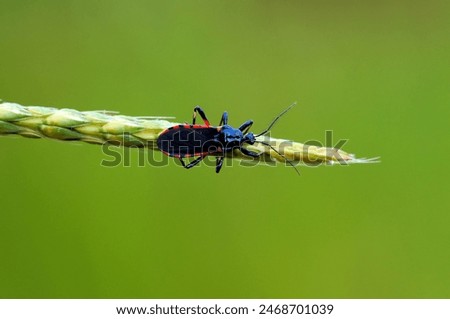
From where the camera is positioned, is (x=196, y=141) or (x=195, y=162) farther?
(x=195, y=162)

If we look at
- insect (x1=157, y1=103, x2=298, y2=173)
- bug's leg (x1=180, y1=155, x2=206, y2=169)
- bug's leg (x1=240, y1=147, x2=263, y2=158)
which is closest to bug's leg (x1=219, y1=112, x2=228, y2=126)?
insect (x1=157, y1=103, x2=298, y2=173)

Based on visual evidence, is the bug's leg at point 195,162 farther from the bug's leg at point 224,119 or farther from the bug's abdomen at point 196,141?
the bug's leg at point 224,119

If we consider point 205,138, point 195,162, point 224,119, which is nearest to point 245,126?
point 224,119

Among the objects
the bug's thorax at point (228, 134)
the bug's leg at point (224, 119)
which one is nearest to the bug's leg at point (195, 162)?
the bug's thorax at point (228, 134)

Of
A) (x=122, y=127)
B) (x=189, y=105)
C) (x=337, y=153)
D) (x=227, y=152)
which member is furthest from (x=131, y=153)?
(x=337, y=153)

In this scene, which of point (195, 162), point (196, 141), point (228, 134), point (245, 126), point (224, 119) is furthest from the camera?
point (224, 119)

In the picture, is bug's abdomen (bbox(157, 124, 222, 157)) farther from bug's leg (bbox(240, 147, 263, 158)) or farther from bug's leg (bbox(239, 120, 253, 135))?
bug's leg (bbox(240, 147, 263, 158))

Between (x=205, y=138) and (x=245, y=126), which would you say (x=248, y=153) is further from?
(x=245, y=126)

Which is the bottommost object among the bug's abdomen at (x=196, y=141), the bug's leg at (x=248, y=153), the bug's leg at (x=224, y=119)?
the bug's leg at (x=248, y=153)

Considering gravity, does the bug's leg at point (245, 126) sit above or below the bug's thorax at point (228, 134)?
above

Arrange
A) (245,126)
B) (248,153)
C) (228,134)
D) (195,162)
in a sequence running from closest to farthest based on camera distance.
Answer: (248,153) < (228,134) < (195,162) < (245,126)
